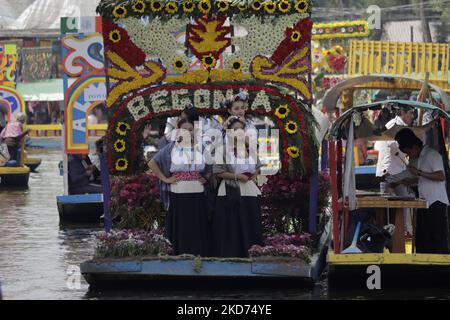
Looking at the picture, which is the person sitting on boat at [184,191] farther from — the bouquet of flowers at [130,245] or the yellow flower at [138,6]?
the yellow flower at [138,6]


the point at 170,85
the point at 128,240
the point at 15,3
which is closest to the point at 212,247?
the point at 128,240

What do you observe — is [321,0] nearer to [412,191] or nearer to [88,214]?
[88,214]

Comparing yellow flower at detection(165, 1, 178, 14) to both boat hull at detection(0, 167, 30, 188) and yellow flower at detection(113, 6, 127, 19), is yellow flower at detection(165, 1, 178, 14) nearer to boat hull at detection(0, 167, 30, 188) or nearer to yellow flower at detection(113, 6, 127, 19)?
yellow flower at detection(113, 6, 127, 19)

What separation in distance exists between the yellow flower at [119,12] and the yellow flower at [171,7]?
1.47 ft

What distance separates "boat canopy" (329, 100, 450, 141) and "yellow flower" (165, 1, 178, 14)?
2.06m

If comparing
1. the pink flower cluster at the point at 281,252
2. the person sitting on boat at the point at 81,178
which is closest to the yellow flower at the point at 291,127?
the pink flower cluster at the point at 281,252

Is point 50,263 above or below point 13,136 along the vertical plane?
below

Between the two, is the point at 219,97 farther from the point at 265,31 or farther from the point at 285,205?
the point at 285,205

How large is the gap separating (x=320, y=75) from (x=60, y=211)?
2334cm

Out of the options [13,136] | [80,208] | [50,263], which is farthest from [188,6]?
[13,136]

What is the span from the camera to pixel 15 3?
68062 mm

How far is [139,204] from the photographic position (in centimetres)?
1377

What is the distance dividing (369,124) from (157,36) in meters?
3.11

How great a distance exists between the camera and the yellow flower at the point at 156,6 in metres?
13.4
